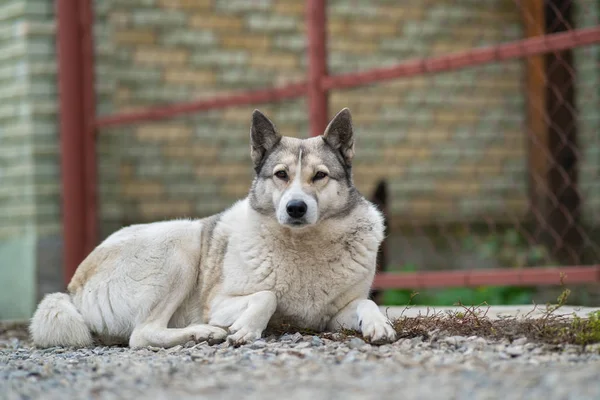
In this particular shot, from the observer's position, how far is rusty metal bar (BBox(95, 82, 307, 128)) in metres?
5.18

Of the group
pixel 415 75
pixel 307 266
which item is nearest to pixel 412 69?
pixel 415 75

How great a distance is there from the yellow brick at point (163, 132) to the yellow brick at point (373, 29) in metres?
1.75

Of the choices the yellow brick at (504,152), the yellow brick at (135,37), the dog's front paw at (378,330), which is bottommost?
the dog's front paw at (378,330)

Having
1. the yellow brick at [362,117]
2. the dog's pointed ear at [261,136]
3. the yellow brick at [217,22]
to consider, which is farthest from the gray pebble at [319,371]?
the yellow brick at [217,22]

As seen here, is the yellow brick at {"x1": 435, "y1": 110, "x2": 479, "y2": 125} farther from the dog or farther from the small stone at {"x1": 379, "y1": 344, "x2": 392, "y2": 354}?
the small stone at {"x1": 379, "y1": 344, "x2": 392, "y2": 354}

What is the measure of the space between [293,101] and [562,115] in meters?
2.30

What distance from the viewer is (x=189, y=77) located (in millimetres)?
7480

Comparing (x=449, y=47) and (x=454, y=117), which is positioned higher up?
(x=449, y=47)

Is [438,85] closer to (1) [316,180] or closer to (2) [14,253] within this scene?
(2) [14,253]

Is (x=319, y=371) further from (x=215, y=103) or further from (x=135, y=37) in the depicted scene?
(x=135, y=37)

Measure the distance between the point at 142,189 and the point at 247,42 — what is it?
5.25 ft

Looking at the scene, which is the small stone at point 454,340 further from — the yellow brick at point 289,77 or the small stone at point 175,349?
the yellow brick at point 289,77

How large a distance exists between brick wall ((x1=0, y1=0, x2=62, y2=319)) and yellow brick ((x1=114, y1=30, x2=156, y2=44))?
2.51 feet

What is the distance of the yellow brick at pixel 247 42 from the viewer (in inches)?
298
